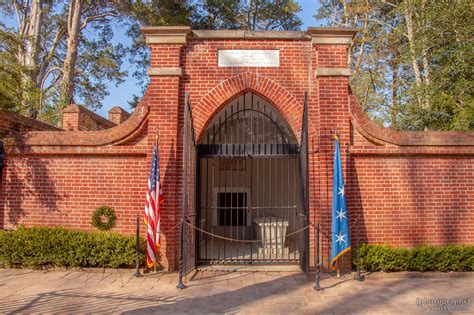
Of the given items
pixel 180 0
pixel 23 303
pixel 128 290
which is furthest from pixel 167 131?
pixel 180 0

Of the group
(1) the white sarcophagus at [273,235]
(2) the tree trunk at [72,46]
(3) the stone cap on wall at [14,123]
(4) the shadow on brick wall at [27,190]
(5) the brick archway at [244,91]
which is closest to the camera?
(5) the brick archway at [244,91]

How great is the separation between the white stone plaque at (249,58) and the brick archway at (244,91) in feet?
0.90

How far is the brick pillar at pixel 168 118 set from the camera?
681cm

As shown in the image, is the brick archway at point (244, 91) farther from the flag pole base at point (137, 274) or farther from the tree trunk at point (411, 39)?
the tree trunk at point (411, 39)

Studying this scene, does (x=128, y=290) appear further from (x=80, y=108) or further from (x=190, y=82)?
(x=80, y=108)

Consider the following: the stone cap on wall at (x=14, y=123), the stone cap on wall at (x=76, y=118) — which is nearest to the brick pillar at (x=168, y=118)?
the stone cap on wall at (x=14, y=123)

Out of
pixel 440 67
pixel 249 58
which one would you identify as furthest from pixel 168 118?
pixel 440 67

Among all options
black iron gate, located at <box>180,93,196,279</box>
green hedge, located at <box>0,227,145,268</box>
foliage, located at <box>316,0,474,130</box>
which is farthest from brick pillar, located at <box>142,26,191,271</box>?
foliage, located at <box>316,0,474,130</box>

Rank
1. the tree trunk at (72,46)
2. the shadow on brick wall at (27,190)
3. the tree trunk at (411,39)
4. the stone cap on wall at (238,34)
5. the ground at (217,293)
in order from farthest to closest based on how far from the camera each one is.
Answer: the tree trunk at (72,46)
the tree trunk at (411,39)
the shadow on brick wall at (27,190)
the stone cap on wall at (238,34)
the ground at (217,293)

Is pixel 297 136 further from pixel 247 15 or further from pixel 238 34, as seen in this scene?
pixel 247 15

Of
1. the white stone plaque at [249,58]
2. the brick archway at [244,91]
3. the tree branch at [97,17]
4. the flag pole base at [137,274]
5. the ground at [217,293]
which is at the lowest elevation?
the ground at [217,293]

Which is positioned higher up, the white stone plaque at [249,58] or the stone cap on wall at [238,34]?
the stone cap on wall at [238,34]

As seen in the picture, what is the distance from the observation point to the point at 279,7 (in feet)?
62.4

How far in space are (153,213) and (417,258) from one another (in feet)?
16.4
